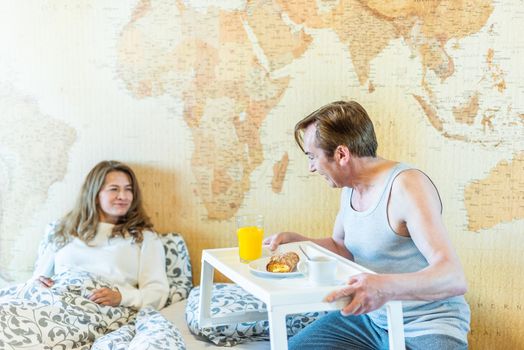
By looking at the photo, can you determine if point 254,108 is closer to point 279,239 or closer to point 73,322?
point 279,239

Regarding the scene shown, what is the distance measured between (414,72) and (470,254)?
2.26 ft

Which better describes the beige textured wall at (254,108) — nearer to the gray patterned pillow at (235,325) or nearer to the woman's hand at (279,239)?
the gray patterned pillow at (235,325)

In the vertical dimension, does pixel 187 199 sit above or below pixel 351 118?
below

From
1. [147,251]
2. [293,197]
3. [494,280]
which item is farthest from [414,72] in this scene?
[147,251]

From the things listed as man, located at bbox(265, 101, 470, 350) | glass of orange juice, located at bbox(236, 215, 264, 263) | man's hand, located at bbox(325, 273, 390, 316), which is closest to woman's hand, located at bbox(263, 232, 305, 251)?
man, located at bbox(265, 101, 470, 350)

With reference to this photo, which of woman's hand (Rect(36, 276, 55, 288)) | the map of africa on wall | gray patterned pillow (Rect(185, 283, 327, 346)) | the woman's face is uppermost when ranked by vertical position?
the map of africa on wall

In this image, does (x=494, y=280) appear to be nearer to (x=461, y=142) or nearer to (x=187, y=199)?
(x=461, y=142)

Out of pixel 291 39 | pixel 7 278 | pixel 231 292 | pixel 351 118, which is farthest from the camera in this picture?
pixel 7 278

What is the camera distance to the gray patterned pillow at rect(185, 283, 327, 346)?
1.99 metres

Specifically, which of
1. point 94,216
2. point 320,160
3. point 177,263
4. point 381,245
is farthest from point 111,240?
point 381,245

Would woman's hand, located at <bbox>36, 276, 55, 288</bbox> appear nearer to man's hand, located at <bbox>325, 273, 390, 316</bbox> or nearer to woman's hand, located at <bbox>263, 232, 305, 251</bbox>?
woman's hand, located at <bbox>263, 232, 305, 251</bbox>

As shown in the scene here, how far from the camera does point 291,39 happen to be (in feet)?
7.72

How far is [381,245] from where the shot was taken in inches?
66.7

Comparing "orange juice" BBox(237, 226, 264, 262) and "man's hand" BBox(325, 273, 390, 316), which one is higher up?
"orange juice" BBox(237, 226, 264, 262)
